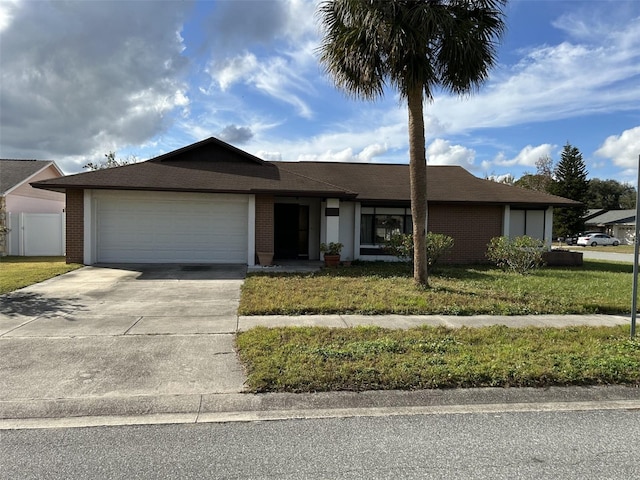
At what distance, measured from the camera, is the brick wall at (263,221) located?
14527mm

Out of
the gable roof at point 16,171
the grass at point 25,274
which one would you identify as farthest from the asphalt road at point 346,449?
the gable roof at point 16,171

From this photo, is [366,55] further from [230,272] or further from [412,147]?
[230,272]

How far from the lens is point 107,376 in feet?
16.0

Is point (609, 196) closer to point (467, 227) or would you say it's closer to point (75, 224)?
point (467, 227)

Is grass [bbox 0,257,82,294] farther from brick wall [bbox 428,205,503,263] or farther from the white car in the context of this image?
the white car

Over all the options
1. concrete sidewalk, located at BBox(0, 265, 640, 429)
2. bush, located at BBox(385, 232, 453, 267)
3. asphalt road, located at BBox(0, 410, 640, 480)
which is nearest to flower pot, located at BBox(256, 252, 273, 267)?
bush, located at BBox(385, 232, 453, 267)

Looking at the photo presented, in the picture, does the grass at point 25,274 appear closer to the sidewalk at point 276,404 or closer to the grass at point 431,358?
the sidewalk at point 276,404

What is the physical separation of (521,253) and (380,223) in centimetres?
543

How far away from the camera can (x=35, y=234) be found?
65.5 ft

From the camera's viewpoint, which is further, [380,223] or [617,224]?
[617,224]

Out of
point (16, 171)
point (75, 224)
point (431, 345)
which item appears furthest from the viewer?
point (16, 171)

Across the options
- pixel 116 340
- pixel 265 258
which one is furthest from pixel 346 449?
pixel 265 258

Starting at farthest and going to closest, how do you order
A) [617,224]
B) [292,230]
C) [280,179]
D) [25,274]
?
1. [617,224]
2. [292,230]
3. [280,179]
4. [25,274]

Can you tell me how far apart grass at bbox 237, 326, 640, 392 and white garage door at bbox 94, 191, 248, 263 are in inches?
344
